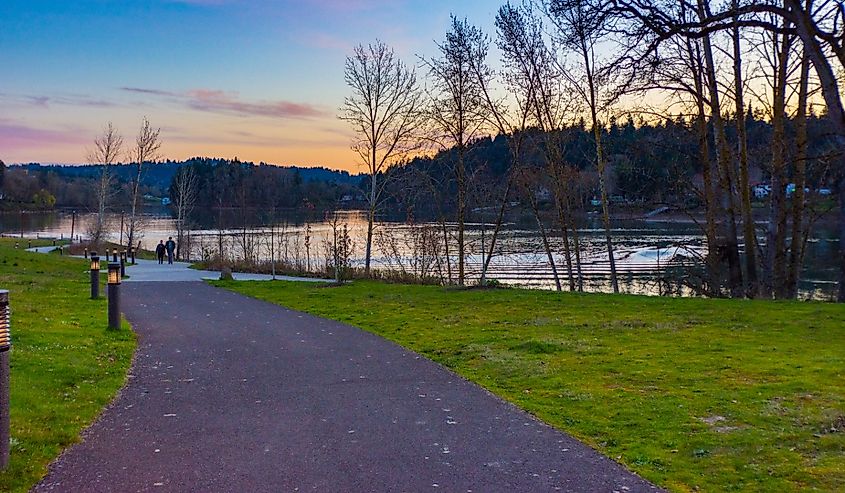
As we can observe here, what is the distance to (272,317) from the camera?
13094 millimetres

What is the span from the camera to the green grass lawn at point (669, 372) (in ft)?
16.2

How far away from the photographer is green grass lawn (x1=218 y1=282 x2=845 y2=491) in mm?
4930

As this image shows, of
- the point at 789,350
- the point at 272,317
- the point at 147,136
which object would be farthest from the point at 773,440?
the point at 147,136

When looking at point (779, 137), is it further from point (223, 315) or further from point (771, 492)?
point (771, 492)

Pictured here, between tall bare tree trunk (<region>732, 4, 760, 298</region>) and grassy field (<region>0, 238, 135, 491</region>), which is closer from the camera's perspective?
grassy field (<region>0, 238, 135, 491</region>)

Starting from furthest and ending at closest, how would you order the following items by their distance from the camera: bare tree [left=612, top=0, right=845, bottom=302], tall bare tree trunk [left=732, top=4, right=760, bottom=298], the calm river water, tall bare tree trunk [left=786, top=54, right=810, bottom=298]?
the calm river water, tall bare tree trunk [left=732, top=4, right=760, bottom=298], tall bare tree trunk [left=786, top=54, right=810, bottom=298], bare tree [left=612, top=0, right=845, bottom=302]

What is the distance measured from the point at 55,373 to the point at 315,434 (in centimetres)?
360

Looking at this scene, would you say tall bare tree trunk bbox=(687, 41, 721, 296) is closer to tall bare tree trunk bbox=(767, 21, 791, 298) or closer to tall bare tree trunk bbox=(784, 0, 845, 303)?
tall bare tree trunk bbox=(767, 21, 791, 298)

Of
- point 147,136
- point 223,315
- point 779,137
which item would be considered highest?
point 147,136

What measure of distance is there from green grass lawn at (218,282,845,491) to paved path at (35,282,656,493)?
436mm

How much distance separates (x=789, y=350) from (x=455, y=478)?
6.39 m

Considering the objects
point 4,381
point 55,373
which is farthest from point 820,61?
point 55,373

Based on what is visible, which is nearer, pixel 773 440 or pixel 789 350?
pixel 773 440

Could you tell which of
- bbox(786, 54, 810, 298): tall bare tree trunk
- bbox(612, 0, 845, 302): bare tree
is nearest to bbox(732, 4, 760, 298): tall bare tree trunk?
bbox(786, 54, 810, 298): tall bare tree trunk
